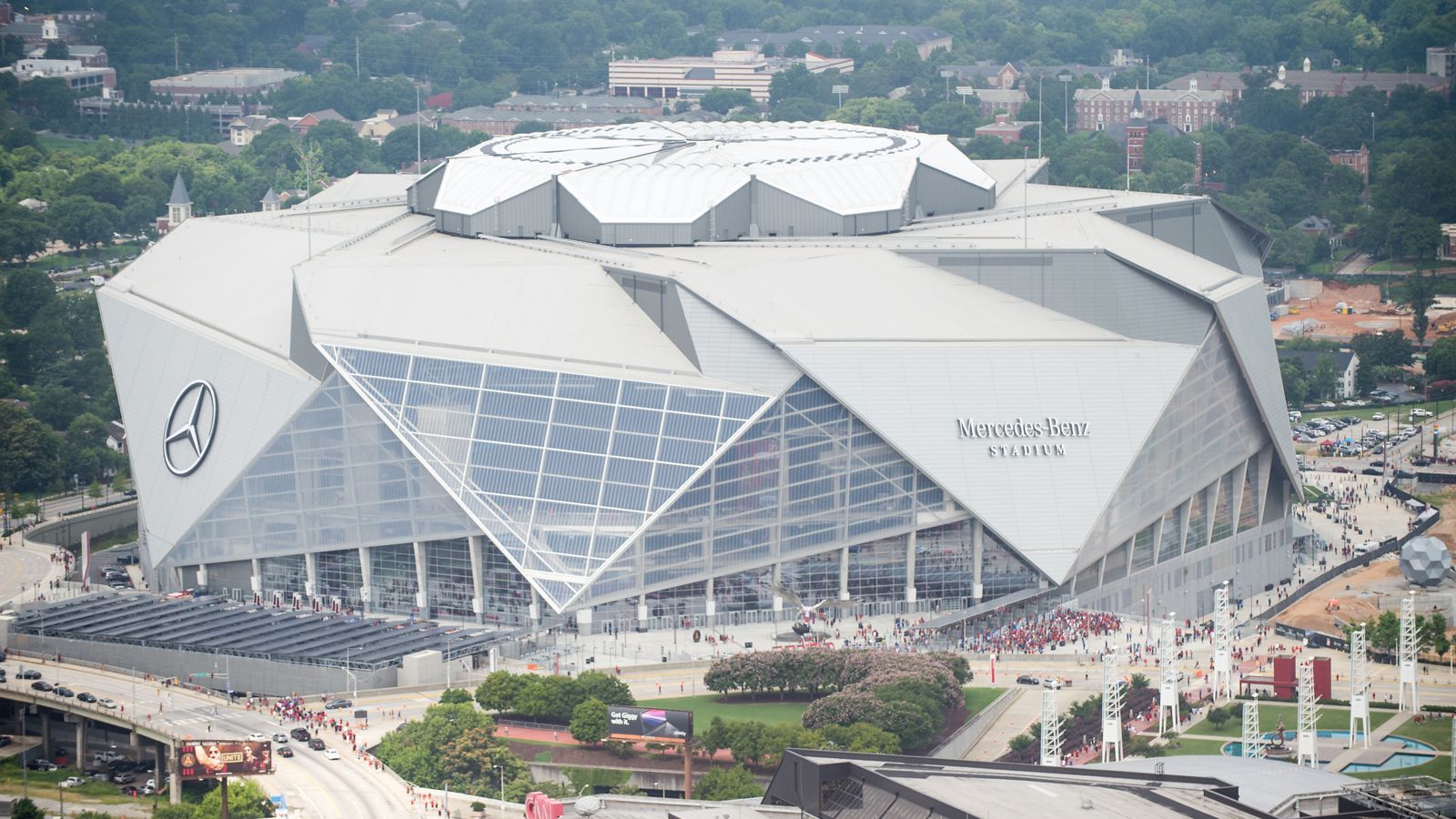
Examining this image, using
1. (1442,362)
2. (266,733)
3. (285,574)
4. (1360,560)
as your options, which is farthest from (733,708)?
(1442,362)

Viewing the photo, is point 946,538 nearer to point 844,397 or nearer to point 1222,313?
point 844,397

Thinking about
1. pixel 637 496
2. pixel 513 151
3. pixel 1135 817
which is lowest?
pixel 1135 817

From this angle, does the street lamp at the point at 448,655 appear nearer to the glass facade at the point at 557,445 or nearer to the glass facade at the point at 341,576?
the glass facade at the point at 557,445

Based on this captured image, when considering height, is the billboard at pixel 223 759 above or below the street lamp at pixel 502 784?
above

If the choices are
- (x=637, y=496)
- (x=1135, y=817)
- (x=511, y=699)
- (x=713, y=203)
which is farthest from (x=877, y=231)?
(x=1135, y=817)

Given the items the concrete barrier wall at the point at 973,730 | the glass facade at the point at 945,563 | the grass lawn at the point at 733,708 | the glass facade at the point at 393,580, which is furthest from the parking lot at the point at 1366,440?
the glass facade at the point at 393,580

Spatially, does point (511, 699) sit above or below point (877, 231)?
below

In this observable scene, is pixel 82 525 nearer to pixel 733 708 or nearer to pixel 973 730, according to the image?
pixel 733 708
